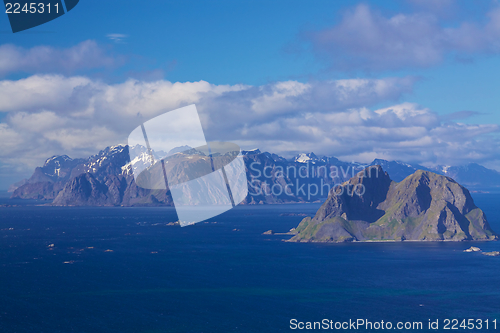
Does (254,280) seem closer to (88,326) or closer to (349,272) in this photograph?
(349,272)

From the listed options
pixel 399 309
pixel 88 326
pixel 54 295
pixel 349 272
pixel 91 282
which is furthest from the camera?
Answer: pixel 349 272

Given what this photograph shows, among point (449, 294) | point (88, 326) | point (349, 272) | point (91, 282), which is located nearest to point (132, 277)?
point (91, 282)

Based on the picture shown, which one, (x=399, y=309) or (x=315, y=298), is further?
(x=315, y=298)

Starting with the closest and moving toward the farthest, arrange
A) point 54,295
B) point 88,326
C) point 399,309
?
point 88,326 → point 399,309 → point 54,295

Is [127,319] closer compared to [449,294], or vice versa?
[127,319]

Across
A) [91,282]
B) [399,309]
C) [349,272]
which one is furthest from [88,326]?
[349,272]

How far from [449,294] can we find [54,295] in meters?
132

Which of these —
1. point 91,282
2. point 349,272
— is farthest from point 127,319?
point 349,272

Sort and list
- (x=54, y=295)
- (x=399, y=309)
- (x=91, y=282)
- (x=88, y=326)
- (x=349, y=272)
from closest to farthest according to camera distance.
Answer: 1. (x=88, y=326)
2. (x=399, y=309)
3. (x=54, y=295)
4. (x=91, y=282)
5. (x=349, y=272)

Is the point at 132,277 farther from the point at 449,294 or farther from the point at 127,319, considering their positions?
the point at 449,294

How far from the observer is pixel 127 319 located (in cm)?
12888

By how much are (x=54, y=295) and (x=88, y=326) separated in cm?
3654

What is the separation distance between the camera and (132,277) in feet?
593

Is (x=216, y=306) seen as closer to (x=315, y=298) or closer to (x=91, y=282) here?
(x=315, y=298)
